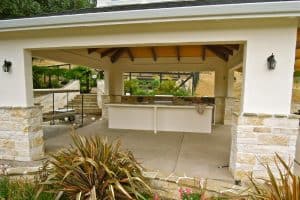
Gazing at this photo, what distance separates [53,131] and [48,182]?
198 inches

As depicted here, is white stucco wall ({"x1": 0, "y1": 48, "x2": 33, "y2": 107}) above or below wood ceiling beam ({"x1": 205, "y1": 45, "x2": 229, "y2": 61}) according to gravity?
below

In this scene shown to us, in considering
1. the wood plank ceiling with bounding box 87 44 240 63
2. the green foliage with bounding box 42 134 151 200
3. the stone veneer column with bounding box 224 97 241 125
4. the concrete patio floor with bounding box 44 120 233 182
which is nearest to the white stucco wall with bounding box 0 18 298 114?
the concrete patio floor with bounding box 44 120 233 182

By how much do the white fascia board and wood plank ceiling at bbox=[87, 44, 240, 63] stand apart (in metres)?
3.72

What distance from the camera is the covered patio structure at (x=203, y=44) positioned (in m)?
3.49

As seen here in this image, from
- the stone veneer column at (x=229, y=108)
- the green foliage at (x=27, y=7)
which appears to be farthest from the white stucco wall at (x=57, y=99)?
the stone veneer column at (x=229, y=108)

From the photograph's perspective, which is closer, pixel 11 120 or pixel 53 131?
pixel 11 120

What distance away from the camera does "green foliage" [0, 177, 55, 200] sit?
11.0 feet

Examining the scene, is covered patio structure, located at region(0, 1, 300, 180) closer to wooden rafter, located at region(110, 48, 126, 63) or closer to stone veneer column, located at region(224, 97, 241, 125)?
wooden rafter, located at region(110, 48, 126, 63)

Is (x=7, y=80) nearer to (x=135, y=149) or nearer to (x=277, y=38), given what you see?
(x=135, y=149)

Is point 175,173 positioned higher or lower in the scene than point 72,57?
lower

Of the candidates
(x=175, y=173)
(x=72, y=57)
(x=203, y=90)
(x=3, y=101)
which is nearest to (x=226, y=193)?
(x=175, y=173)

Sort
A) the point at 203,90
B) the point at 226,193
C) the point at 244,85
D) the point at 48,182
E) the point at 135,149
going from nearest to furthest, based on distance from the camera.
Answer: the point at 48,182
the point at 226,193
the point at 244,85
the point at 135,149
the point at 203,90

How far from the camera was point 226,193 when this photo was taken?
136 inches

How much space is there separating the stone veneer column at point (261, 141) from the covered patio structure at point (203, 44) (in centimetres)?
2
